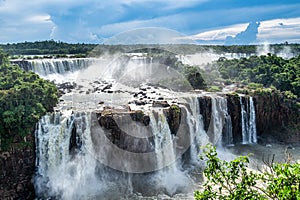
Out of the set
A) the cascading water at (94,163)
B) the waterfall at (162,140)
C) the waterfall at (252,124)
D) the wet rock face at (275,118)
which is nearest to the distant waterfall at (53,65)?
the cascading water at (94,163)

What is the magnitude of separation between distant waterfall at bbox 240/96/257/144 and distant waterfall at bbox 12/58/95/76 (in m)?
20.7

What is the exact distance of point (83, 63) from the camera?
33.8 meters

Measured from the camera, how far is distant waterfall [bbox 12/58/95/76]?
2831cm

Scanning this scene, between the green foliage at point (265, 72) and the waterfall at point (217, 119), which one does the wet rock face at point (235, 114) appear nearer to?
the waterfall at point (217, 119)

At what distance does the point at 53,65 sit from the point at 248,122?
2191 cm

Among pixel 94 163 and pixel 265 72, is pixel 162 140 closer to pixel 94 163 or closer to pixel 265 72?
pixel 94 163

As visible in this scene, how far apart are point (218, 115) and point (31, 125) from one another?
510 inches

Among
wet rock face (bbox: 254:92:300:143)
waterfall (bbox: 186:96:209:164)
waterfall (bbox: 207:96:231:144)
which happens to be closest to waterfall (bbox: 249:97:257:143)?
wet rock face (bbox: 254:92:300:143)

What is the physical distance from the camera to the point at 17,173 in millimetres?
14344

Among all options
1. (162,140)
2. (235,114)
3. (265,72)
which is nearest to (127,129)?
(162,140)

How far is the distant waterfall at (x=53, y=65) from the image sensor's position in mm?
28312

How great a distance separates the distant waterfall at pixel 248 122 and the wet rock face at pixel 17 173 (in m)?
15.3

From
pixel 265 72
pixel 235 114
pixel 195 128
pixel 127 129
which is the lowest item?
pixel 195 128

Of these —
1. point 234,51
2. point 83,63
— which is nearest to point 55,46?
point 83,63
